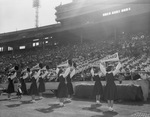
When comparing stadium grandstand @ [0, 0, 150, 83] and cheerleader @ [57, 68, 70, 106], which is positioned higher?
stadium grandstand @ [0, 0, 150, 83]

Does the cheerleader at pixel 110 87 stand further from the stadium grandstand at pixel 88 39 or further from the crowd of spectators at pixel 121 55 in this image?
the stadium grandstand at pixel 88 39

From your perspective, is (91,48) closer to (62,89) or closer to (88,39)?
(88,39)

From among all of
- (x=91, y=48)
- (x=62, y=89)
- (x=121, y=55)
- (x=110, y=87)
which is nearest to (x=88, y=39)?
(x=91, y=48)

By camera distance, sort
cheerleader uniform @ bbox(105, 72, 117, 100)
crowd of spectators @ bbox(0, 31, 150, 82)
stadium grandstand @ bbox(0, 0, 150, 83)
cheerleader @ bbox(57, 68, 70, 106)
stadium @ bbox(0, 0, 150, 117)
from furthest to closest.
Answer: stadium grandstand @ bbox(0, 0, 150, 83), crowd of spectators @ bbox(0, 31, 150, 82), stadium @ bbox(0, 0, 150, 117), cheerleader @ bbox(57, 68, 70, 106), cheerleader uniform @ bbox(105, 72, 117, 100)

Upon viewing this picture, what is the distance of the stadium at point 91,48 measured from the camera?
414 inches

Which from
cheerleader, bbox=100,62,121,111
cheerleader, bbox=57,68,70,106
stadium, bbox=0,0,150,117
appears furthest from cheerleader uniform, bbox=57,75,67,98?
cheerleader, bbox=100,62,121,111

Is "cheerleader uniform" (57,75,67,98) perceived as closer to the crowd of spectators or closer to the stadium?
the stadium

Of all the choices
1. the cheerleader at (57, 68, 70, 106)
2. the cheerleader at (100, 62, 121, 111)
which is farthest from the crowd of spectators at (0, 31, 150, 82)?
the cheerleader at (100, 62, 121, 111)

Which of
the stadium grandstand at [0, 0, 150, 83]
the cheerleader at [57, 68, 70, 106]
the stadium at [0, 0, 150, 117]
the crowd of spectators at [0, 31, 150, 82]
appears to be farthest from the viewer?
the stadium grandstand at [0, 0, 150, 83]

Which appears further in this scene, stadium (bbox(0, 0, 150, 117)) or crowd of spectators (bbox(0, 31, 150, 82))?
crowd of spectators (bbox(0, 31, 150, 82))

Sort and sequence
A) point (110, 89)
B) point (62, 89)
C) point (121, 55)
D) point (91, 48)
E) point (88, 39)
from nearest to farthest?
point (110, 89) → point (62, 89) → point (121, 55) → point (91, 48) → point (88, 39)

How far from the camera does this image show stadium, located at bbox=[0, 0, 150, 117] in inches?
Result: 414

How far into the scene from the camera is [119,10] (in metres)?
34.9

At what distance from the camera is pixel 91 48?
27.5m
